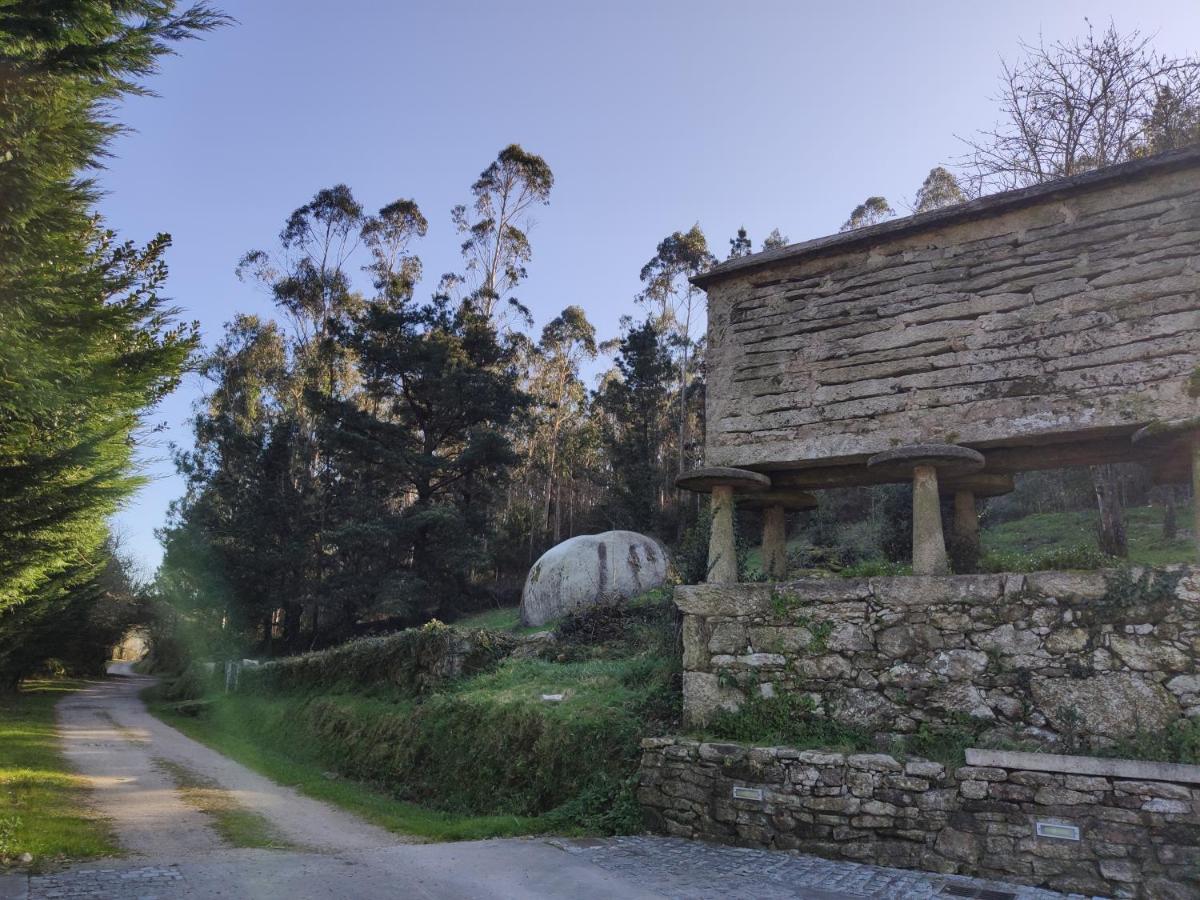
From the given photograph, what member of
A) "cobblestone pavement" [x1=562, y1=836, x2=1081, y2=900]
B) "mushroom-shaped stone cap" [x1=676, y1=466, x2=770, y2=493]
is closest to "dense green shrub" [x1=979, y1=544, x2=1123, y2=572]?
"mushroom-shaped stone cap" [x1=676, y1=466, x2=770, y2=493]

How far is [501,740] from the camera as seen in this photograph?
32.9 ft

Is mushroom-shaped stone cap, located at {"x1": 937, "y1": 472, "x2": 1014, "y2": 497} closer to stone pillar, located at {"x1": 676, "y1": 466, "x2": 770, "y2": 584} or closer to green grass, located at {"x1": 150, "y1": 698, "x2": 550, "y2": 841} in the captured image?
stone pillar, located at {"x1": 676, "y1": 466, "x2": 770, "y2": 584}

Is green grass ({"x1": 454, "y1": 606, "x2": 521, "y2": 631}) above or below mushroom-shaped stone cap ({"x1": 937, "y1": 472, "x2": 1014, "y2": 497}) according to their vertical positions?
below

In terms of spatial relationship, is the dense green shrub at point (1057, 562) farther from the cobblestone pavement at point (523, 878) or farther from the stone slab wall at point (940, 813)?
the cobblestone pavement at point (523, 878)

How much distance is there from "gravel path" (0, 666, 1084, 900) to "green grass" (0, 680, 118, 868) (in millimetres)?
337

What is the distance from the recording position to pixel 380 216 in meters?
38.4

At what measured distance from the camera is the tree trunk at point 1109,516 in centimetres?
1211

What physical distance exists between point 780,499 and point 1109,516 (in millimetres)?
6648

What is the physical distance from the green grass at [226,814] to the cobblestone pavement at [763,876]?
3.12 m

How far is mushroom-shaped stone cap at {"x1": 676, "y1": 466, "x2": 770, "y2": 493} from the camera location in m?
8.26

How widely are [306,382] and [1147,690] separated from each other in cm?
3601

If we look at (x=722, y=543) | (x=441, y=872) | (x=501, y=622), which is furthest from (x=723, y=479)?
(x=501, y=622)

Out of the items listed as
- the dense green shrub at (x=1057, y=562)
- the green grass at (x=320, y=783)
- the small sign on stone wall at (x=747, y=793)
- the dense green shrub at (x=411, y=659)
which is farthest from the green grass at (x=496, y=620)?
the dense green shrub at (x=1057, y=562)

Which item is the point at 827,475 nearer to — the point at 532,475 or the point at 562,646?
the point at 562,646
